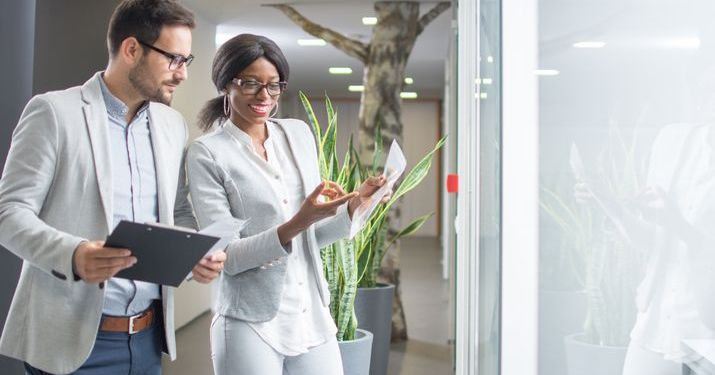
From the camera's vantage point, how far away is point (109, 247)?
1384 millimetres

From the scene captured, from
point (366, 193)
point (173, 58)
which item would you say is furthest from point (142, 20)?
point (366, 193)

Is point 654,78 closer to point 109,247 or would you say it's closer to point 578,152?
point 578,152

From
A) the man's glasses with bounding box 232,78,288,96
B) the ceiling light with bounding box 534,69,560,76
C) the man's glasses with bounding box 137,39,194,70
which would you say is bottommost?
the ceiling light with bounding box 534,69,560,76

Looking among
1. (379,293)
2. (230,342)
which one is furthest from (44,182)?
(379,293)

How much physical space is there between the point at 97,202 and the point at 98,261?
19 cm

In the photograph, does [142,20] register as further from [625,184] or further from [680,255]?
[680,255]

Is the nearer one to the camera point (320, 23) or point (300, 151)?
point (300, 151)

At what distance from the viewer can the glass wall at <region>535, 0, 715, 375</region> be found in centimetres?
82

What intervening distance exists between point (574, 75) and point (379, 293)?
3.33m

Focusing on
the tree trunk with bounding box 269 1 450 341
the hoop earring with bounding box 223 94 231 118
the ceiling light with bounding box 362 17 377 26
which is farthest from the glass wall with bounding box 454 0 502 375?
the ceiling light with bounding box 362 17 377 26

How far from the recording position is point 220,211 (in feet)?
5.71

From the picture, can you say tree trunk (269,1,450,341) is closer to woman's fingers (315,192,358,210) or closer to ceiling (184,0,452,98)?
ceiling (184,0,452,98)

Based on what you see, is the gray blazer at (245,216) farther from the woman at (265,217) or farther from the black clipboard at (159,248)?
the black clipboard at (159,248)

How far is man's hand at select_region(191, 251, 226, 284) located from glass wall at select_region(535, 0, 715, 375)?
65 centimetres
